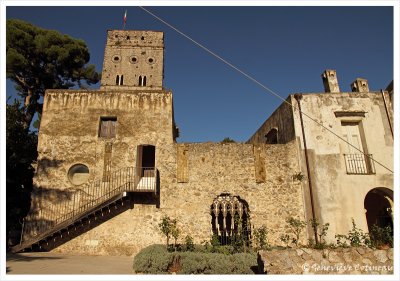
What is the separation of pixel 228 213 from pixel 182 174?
2.91 meters

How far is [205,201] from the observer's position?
514 inches

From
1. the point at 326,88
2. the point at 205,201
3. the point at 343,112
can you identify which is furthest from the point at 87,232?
the point at 326,88

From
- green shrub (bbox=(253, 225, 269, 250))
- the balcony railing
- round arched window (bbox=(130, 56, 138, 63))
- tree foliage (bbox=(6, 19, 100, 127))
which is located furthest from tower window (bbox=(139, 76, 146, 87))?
the balcony railing

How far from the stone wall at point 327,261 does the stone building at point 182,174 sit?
4.61m

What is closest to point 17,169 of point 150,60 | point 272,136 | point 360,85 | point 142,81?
point 272,136

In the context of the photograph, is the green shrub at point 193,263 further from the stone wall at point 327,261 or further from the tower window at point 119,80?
the tower window at point 119,80

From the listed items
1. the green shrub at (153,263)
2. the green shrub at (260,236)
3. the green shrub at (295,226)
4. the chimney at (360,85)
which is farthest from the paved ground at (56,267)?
the chimney at (360,85)

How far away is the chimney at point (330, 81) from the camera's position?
1538 cm

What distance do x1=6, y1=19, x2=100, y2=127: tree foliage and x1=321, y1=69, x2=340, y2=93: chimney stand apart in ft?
57.3

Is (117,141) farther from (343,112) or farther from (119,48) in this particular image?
(119,48)

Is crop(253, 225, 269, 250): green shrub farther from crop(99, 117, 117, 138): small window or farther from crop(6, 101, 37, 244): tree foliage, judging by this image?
crop(6, 101, 37, 244): tree foliage

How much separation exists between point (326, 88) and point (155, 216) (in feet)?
37.8

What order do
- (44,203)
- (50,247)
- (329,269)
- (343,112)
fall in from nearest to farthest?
(329,269) < (50,247) < (44,203) < (343,112)

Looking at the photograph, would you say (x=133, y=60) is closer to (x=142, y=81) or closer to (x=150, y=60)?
(x=150, y=60)
